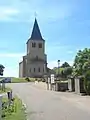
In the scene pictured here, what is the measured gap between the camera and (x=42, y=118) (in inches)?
622

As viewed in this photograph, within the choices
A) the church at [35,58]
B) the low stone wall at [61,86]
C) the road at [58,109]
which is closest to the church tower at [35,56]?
the church at [35,58]

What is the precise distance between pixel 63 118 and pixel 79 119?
782mm

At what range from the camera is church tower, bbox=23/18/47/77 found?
15393 centimetres

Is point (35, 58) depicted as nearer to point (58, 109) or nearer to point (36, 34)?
point (36, 34)

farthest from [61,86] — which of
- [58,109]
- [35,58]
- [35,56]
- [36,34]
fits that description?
[36,34]

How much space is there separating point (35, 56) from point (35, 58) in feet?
6.51

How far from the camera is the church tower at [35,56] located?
154 meters

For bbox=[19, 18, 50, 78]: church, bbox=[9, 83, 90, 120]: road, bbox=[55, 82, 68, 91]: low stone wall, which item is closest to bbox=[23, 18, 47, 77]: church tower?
bbox=[19, 18, 50, 78]: church

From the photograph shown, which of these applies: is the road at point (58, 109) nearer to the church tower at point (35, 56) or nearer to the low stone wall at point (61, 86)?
the low stone wall at point (61, 86)

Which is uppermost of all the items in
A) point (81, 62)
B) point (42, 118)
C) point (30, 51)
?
point (30, 51)

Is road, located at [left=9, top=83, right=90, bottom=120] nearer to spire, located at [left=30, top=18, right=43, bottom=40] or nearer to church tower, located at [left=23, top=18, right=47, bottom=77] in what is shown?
church tower, located at [left=23, top=18, right=47, bottom=77]

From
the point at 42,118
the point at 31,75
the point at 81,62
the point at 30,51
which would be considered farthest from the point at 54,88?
the point at 30,51

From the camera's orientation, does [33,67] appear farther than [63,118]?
Yes

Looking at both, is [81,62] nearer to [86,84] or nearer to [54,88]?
[54,88]
